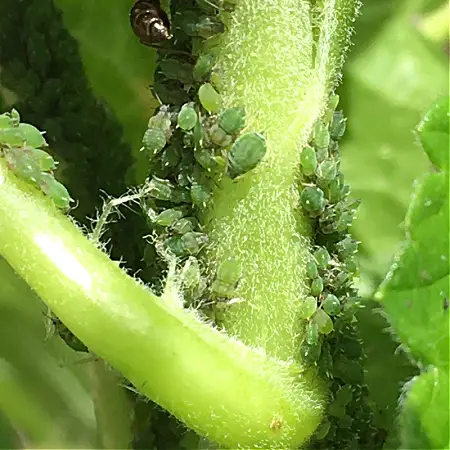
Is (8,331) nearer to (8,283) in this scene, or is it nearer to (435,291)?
(8,283)

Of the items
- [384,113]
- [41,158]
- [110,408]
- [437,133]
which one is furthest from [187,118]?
[384,113]

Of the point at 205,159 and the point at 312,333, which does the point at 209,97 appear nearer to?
the point at 205,159

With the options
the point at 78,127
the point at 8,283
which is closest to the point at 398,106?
the point at 78,127

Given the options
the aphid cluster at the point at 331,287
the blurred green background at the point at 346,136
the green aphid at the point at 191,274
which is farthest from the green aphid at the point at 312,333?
the blurred green background at the point at 346,136

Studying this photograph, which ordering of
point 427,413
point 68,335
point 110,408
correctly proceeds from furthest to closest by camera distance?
point 110,408
point 68,335
point 427,413

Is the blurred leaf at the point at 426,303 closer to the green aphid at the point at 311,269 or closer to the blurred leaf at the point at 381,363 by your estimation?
the green aphid at the point at 311,269

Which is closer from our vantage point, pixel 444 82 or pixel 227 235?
pixel 227 235
